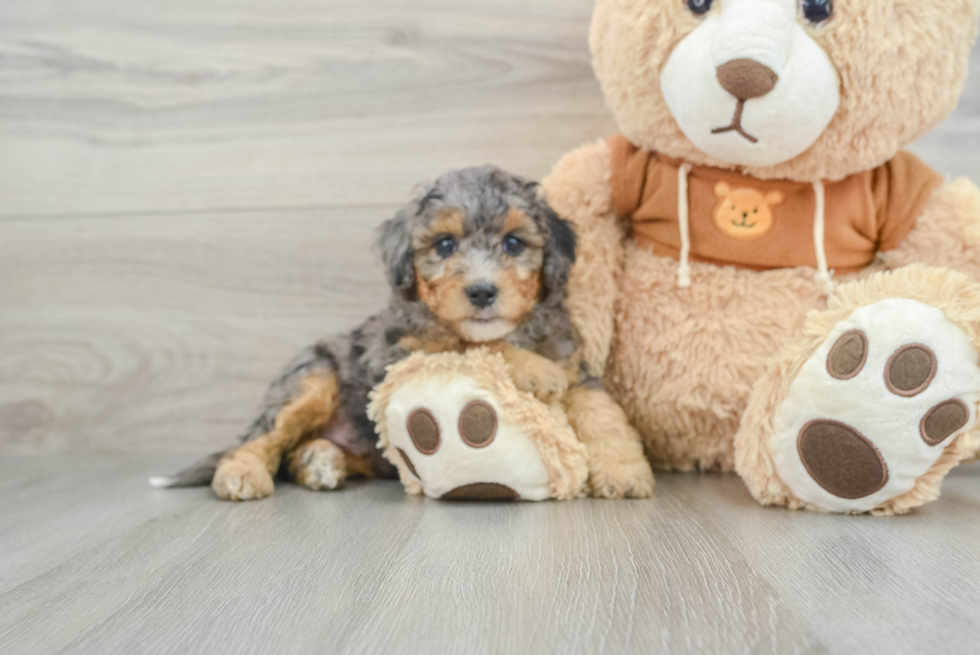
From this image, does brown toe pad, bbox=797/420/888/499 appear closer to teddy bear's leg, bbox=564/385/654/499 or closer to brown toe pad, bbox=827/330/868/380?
brown toe pad, bbox=827/330/868/380

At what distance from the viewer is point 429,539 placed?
1230 millimetres

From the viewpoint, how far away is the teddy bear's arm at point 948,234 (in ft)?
4.93

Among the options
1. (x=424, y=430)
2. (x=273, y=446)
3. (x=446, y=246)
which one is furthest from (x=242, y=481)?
(x=446, y=246)

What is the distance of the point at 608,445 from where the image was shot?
1525mm

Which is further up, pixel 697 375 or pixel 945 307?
pixel 945 307

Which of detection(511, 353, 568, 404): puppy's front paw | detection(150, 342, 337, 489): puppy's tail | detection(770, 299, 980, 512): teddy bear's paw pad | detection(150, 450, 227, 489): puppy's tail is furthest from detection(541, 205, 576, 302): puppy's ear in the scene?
detection(150, 450, 227, 489): puppy's tail

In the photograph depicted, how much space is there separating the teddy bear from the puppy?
12cm

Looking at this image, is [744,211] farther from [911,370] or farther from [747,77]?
[911,370]

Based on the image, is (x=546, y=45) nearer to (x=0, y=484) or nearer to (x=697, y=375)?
(x=697, y=375)

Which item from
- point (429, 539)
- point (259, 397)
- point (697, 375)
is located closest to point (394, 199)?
point (259, 397)

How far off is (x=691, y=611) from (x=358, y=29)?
1.84 m

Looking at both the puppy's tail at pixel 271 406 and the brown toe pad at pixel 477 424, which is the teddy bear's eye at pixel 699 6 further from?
the puppy's tail at pixel 271 406

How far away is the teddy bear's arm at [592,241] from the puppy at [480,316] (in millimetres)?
44

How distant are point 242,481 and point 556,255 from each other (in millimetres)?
836
